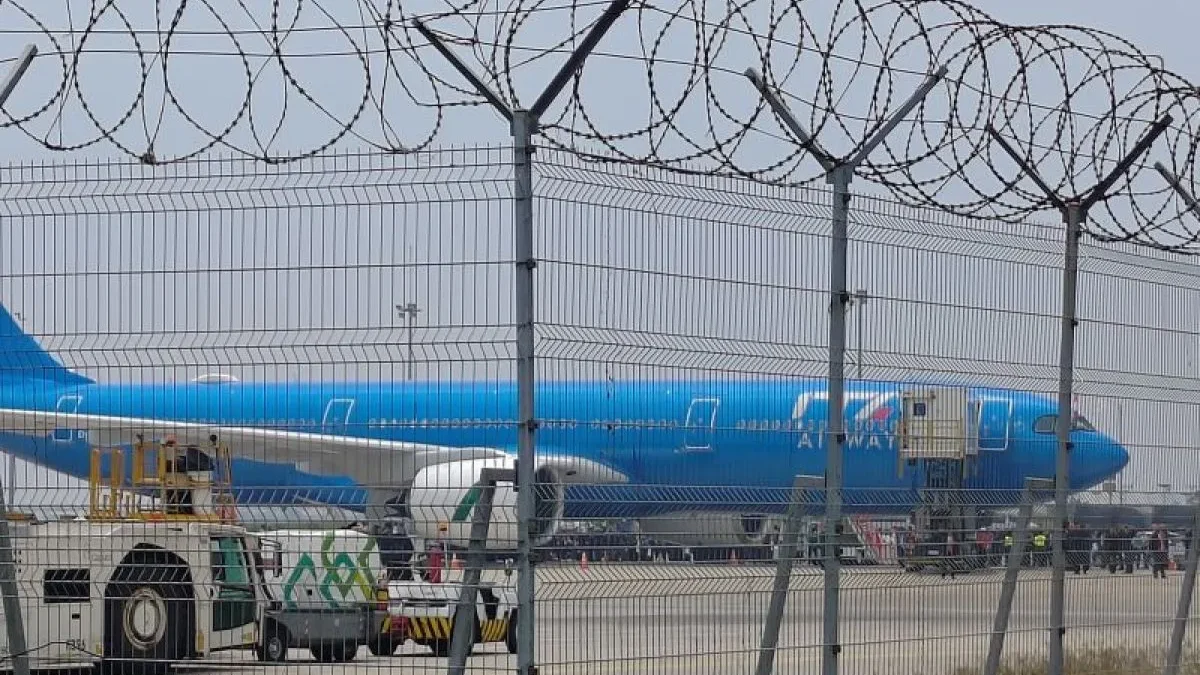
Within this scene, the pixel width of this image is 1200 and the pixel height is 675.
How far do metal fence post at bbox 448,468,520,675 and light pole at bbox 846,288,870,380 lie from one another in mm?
2950

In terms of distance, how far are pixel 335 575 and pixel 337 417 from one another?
838mm

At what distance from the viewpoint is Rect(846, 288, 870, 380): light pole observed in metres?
12.1

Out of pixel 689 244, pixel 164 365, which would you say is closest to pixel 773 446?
pixel 689 244

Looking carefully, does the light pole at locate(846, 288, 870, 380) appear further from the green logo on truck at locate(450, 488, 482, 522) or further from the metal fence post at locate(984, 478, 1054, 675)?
the green logo on truck at locate(450, 488, 482, 522)

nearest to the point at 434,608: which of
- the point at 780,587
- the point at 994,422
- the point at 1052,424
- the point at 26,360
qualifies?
the point at 780,587

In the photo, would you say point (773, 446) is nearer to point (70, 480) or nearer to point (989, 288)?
point (989, 288)

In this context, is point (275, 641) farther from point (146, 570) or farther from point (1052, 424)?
point (1052, 424)

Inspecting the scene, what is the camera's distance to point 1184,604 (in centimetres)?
1562

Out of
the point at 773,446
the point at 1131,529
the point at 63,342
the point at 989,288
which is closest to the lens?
the point at 63,342

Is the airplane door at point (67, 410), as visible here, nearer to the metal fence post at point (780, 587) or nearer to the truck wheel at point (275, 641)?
the truck wheel at point (275, 641)

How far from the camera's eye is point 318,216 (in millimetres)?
10523

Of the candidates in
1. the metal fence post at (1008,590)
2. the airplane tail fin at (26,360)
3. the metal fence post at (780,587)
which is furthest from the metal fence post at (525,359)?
the metal fence post at (1008,590)

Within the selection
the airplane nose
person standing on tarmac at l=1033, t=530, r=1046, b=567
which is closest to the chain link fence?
person standing on tarmac at l=1033, t=530, r=1046, b=567

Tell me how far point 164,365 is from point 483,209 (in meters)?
1.88
